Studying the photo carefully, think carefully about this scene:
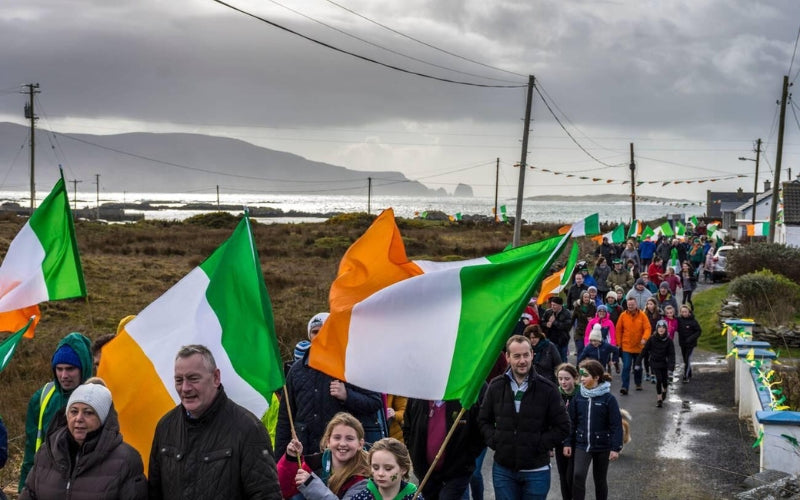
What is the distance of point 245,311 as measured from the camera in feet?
20.1

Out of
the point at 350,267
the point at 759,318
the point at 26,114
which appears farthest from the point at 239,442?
the point at 26,114

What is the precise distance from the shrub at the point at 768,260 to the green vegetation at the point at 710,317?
1.05 meters

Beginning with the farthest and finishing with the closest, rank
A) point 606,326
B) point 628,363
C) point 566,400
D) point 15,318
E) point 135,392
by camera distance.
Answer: point 628,363 < point 606,326 < point 15,318 < point 566,400 < point 135,392

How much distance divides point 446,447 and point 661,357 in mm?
7612

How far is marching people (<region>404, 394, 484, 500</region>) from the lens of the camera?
7.25 m

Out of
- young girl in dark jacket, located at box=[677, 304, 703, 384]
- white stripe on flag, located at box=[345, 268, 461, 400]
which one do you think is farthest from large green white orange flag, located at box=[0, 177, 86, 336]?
young girl in dark jacket, located at box=[677, 304, 703, 384]

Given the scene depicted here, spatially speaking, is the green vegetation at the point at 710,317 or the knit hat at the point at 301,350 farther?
the green vegetation at the point at 710,317

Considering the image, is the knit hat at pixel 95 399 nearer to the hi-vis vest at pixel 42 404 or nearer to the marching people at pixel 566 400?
the hi-vis vest at pixel 42 404

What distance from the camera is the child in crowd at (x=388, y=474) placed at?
505 cm

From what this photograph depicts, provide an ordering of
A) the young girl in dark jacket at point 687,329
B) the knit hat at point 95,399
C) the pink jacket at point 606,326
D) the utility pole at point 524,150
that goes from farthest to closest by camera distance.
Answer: the utility pole at point 524,150 → the young girl in dark jacket at point 687,329 → the pink jacket at point 606,326 → the knit hat at point 95,399

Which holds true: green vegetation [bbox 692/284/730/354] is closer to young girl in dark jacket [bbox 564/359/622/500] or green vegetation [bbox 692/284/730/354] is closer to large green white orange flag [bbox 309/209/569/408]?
young girl in dark jacket [bbox 564/359/622/500]

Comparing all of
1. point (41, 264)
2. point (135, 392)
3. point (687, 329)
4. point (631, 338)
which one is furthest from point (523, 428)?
point (687, 329)

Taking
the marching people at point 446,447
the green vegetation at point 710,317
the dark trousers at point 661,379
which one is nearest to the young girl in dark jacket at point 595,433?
the marching people at point 446,447

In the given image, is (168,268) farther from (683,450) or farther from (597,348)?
(683,450)
